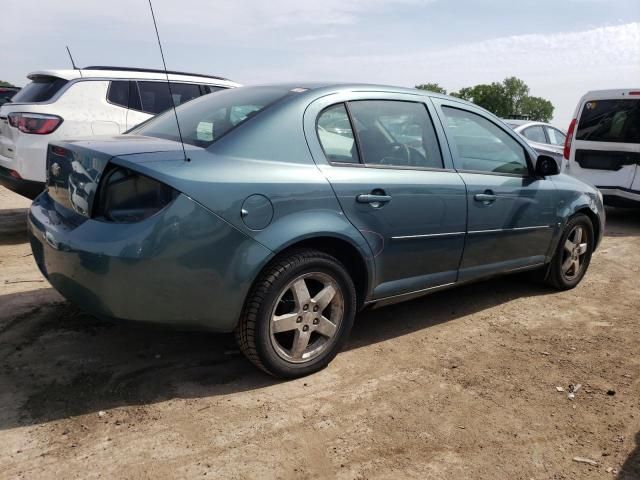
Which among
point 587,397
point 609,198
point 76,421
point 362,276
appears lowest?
point 609,198

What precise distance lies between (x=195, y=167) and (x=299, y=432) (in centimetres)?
134

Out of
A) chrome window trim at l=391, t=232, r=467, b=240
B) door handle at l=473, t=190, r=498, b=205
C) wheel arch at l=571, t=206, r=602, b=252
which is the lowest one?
wheel arch at l=571, t=206, r=602, b=252

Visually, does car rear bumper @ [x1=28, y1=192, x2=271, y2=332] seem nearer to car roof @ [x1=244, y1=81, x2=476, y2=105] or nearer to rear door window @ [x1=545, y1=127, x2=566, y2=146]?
car roof @ [x1=244, y1=81, x2=476, y2=105]

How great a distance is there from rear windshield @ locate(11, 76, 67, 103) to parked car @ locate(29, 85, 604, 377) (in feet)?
9.26

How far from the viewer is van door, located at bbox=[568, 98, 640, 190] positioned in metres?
8.18

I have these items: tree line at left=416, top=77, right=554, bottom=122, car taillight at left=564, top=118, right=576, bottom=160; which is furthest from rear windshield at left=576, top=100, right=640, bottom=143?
tree line at left=416, top=77, right=554, bottom=122

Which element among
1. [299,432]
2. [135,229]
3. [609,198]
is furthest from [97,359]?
[609,198]

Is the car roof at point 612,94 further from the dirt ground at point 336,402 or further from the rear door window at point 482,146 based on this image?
the dirt ground at point 336,402

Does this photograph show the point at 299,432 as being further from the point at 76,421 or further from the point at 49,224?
the point at 49,224

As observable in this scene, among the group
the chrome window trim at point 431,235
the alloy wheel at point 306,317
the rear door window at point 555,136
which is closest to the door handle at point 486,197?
the chrome window trim at point 431,235

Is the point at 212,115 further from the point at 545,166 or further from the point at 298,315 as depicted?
the point at 545,166

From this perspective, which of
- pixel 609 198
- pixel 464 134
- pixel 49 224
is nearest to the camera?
pixel 49 224

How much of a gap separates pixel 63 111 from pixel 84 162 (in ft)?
11.3

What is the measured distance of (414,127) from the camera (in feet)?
12.1
